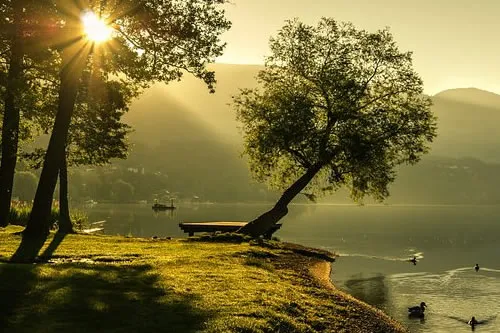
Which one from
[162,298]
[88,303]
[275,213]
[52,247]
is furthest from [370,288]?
[88,303]

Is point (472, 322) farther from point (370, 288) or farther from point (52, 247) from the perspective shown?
point (52, 247)

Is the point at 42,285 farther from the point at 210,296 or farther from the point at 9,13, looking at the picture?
the point at 9,13

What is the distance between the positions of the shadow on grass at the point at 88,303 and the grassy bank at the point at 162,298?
0.09 feet

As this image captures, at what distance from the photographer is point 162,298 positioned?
59.4ft

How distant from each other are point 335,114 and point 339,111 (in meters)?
0.50

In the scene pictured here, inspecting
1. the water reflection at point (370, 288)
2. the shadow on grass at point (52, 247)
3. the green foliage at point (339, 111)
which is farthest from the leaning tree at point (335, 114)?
the shadow on grass at point (52, 247)

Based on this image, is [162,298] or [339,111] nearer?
[162,298]

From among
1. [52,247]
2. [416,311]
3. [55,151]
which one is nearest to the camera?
[52,247]

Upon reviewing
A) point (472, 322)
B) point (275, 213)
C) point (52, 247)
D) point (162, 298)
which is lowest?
point (472, 322)

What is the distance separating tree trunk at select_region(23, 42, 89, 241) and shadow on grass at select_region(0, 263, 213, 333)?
11432 mm

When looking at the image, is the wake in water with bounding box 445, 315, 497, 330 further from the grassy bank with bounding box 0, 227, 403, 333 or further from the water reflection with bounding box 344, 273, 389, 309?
the grassy bank with bounding box 0, 227, 403, 333

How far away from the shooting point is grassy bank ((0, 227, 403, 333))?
15492 millimetres

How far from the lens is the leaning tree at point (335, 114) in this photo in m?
47.8

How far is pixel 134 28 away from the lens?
32.5 metres
